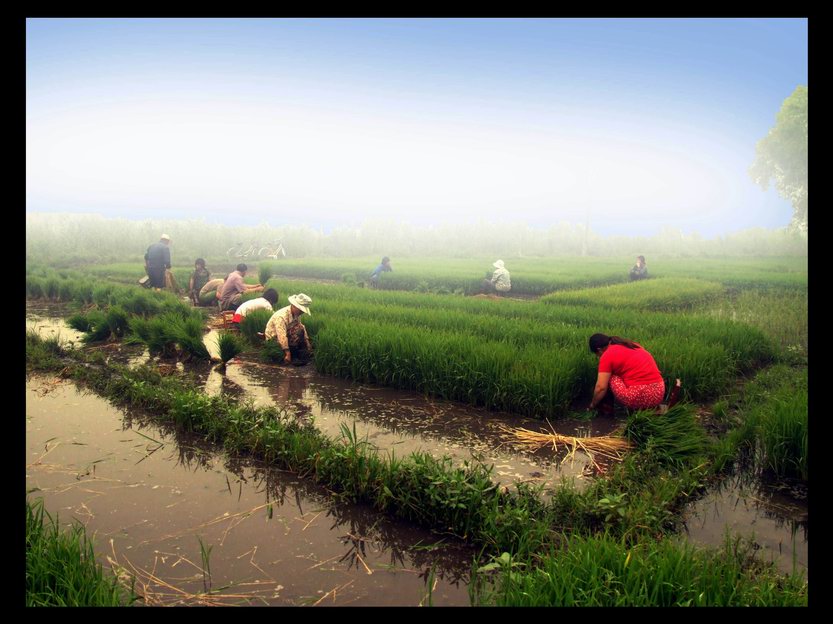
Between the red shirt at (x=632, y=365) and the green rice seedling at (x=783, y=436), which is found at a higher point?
the red shirt at (x=632, y=365)

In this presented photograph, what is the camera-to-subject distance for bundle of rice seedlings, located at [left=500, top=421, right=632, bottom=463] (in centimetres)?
440

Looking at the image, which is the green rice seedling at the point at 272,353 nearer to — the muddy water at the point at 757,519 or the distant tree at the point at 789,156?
the muddy water at the point at 757,519

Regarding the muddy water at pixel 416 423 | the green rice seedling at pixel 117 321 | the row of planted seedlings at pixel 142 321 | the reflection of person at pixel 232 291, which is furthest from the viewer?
the reflection of person at pixel 232 291

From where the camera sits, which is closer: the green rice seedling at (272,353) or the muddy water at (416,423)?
the muddy water at (416,423)

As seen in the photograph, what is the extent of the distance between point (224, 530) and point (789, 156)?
35.3m

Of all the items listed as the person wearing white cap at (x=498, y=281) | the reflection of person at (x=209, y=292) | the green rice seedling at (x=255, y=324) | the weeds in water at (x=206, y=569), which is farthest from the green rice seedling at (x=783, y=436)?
the reflection of person at (x=209, y=292)

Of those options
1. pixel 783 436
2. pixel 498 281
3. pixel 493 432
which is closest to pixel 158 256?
pixel 498 281

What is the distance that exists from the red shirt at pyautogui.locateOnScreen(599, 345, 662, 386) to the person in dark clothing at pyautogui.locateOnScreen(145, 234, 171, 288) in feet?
37.5

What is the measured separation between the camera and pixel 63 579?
245 centimetres

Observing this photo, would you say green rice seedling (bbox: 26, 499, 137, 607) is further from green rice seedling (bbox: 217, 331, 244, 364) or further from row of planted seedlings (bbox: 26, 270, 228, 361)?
row of planted seedlings (bbox: 26, 270, 228, 361)

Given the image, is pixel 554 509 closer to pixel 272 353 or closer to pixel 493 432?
pixel 493 432

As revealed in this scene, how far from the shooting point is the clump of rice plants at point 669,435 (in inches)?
167

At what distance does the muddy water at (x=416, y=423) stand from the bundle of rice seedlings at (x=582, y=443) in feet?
0.27

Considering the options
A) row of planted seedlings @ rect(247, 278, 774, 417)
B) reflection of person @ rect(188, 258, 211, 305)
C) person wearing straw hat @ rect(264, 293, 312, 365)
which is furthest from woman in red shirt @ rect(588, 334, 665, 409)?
reflection of person @ rect(188, 258, 211, 305)
